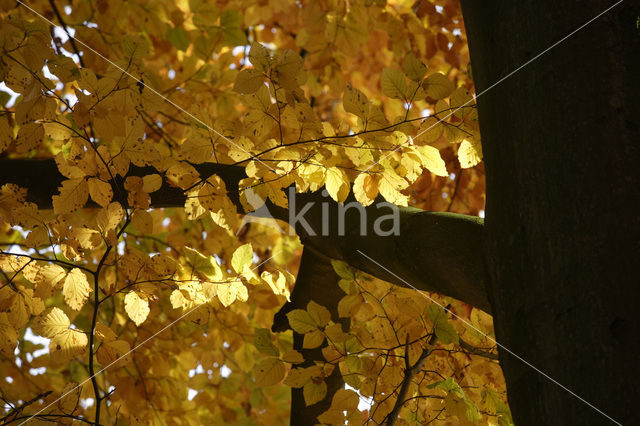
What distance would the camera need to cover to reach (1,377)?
122 inches

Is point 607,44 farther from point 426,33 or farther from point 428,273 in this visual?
point 426,33

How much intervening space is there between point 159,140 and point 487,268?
120 inches

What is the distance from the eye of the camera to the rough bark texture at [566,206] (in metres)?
0.89

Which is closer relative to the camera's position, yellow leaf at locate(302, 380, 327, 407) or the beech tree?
the beech tree

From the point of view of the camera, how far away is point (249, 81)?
5.23ft

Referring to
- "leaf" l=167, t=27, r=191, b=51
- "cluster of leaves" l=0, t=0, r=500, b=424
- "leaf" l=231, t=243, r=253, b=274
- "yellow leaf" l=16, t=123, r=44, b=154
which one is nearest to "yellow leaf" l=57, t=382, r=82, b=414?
"cluster of leaves" l=0, t=0, r=500, b=424

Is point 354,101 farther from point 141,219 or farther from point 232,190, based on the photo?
point 141,219

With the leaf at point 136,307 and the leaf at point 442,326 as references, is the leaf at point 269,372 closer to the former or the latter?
the leaf at point 136,307

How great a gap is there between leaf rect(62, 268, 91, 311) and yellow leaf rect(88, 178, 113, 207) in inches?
9.4

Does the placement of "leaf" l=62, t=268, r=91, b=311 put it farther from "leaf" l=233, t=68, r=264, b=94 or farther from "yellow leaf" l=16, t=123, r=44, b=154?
"leaf" l=233, t=68, r=264, b=94

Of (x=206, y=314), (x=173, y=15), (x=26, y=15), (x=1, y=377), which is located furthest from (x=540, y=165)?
(x=26, y=15)

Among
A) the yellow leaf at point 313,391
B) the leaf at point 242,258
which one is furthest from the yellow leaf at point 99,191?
the yellow leaf at point 313,391

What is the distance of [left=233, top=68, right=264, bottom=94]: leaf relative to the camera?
5.16 ft

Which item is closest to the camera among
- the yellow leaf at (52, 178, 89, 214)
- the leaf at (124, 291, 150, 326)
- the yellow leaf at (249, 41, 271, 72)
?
the yellow leaf at (249, 41, 271, 72)
